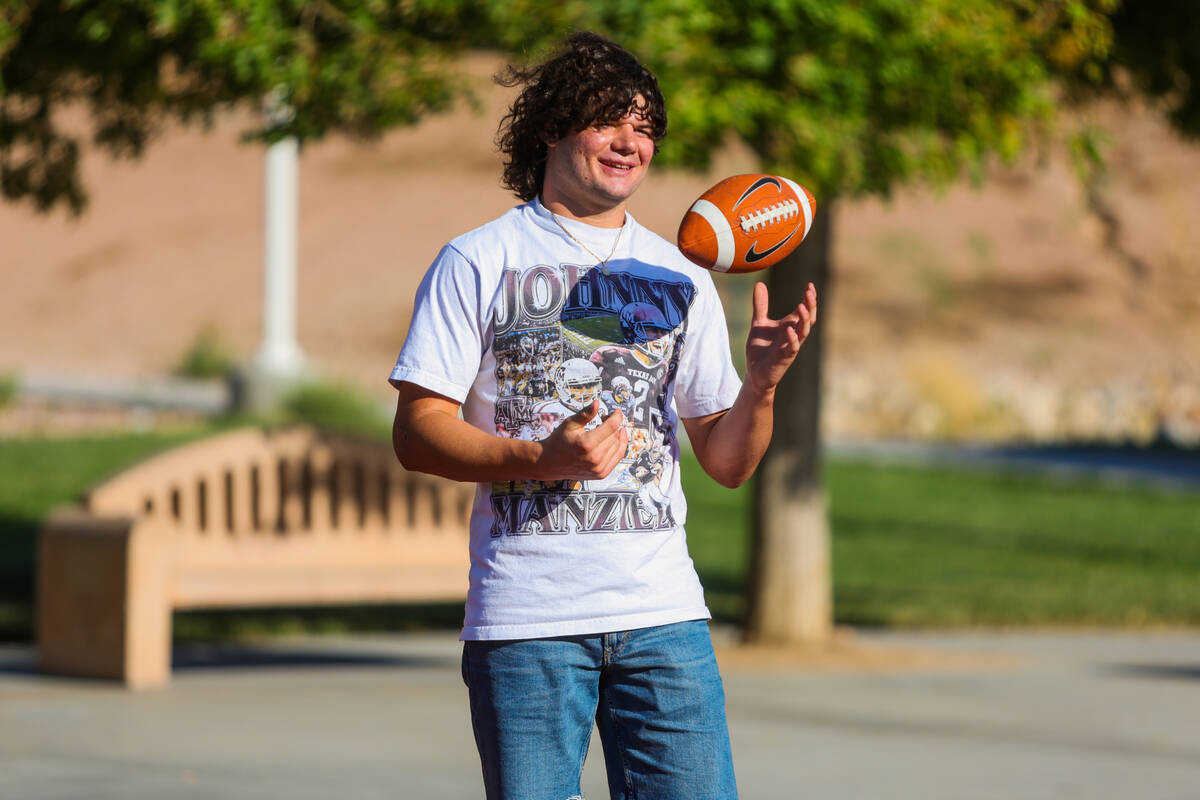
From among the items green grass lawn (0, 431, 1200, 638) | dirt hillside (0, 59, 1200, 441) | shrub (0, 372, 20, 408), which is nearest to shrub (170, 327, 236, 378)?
shrub (0, 372, 20, 408)

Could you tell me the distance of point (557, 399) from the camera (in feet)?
10.3

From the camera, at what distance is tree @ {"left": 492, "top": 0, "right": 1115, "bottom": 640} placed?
7215mm

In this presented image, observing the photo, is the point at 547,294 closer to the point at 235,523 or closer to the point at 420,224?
the point at 235,523

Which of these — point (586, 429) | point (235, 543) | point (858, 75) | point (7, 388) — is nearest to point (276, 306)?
point (7, 388)

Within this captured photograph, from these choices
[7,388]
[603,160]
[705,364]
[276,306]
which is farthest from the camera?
[7,388]

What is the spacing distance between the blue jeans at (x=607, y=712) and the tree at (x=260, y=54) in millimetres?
4436

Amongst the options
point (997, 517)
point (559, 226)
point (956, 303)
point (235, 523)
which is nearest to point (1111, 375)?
point (956, 303)

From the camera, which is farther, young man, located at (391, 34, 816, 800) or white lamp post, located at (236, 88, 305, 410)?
→ white lamp post, located at (236, 88, 305, 410)

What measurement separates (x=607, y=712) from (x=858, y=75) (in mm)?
4742

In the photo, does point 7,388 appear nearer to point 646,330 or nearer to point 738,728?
point 738,728

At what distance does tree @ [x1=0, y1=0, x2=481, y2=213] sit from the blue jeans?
4.44 metres

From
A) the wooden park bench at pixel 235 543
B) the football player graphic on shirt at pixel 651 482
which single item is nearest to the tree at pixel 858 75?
the wooden park bench at pixel 235 543

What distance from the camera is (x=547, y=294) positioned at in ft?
10.4

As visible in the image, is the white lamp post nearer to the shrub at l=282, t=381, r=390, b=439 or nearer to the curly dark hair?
the shrub at l=282, t=381, r=390, b=439
